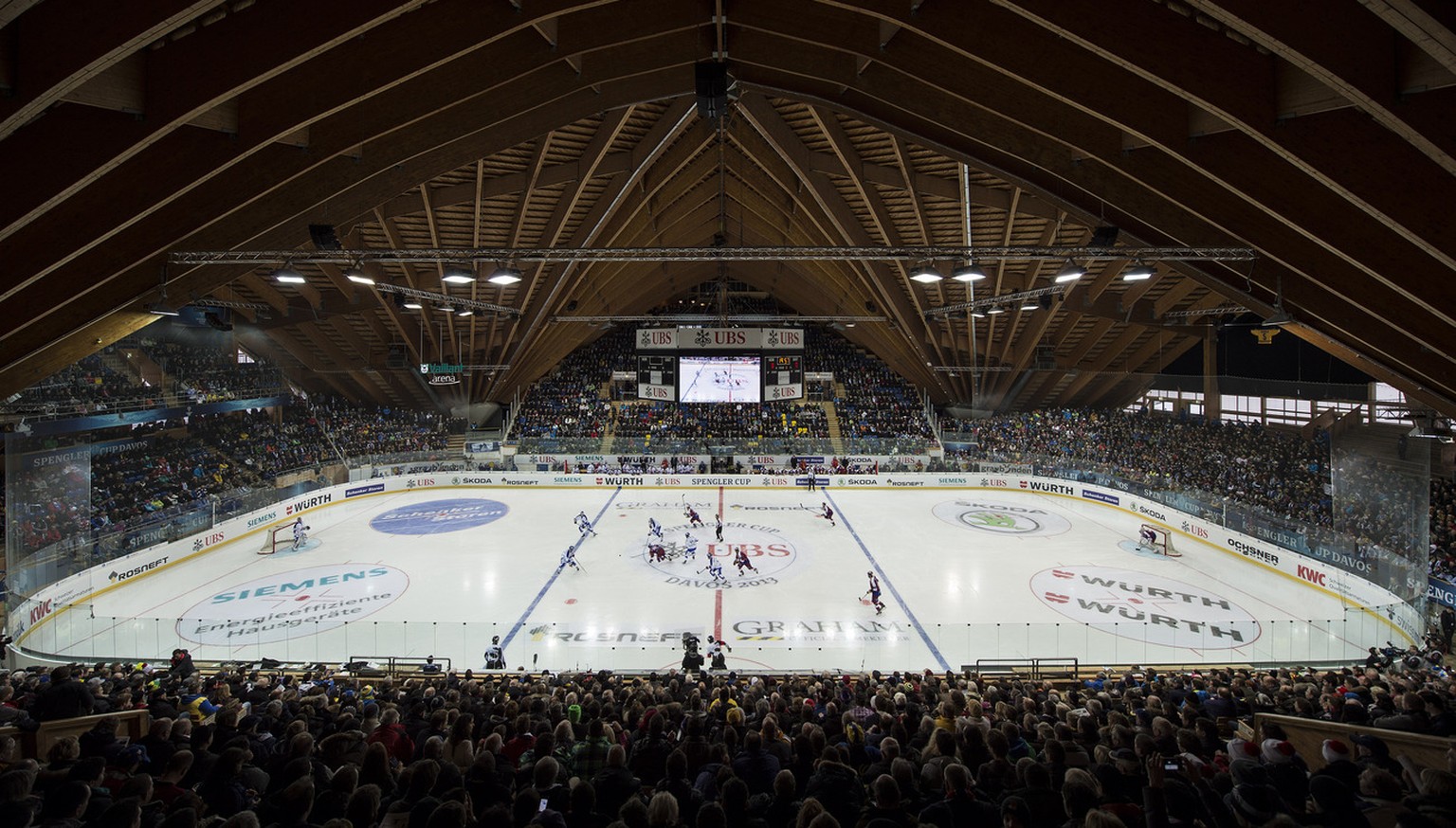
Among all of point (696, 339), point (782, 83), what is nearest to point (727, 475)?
point (696, 339)

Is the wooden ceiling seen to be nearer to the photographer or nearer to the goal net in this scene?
the goal net

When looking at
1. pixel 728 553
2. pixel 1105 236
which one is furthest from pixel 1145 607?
pixel 728 553

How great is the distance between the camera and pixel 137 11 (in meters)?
5.36

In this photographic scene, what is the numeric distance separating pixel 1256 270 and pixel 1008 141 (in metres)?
5.69

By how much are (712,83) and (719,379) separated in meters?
19.9

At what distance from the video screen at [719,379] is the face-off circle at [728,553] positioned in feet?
23.0

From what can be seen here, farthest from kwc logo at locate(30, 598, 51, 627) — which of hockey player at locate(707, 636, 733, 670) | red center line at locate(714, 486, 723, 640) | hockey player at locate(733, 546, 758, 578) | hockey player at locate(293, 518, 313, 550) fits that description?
hockey player at locate(733, 546, 758, 578)

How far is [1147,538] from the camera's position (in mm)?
21766

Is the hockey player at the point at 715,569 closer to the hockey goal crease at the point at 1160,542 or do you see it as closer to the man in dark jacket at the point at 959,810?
the hockey goal crease at the point at 1160,542

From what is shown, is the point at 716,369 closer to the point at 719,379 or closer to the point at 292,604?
the point at 719,379

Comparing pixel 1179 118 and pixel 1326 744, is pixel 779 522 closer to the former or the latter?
pixel 1179 118

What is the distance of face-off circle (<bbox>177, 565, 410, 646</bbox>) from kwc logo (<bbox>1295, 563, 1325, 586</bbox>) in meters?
24.5

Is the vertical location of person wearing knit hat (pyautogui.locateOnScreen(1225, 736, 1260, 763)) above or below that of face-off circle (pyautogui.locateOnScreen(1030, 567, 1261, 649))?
above

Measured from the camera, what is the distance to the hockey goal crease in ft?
68.1
